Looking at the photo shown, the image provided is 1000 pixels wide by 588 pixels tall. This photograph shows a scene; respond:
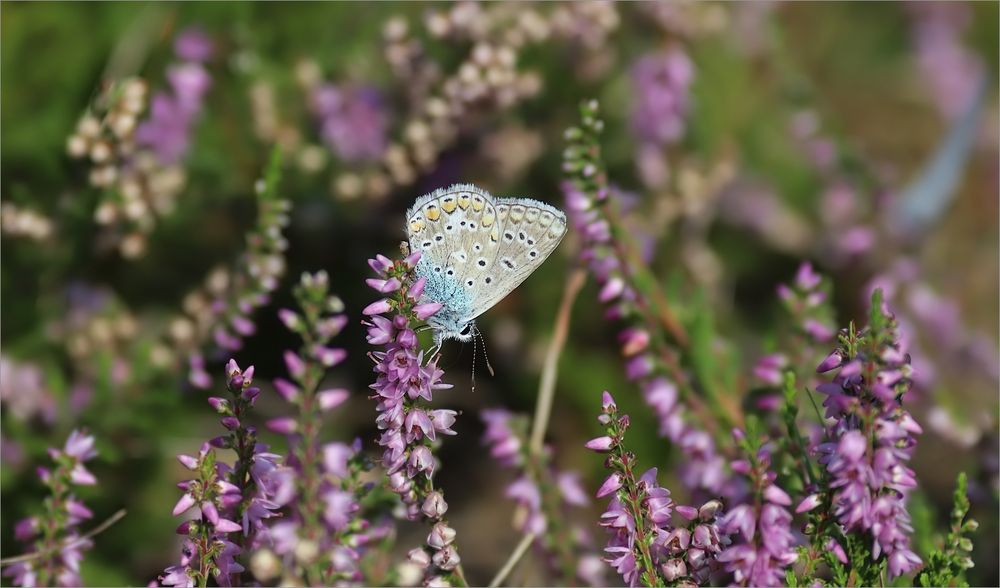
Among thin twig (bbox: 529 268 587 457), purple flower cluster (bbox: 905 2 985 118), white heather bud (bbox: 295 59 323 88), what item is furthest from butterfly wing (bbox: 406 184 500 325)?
purple flower cluster (bbox: 905 2 985 118)

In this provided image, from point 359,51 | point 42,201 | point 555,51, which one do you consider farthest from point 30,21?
point 555,51

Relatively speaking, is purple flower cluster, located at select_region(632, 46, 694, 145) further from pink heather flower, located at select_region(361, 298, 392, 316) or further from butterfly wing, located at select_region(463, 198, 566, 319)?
pink heather flower, located at select_region(361, 298, 392, 316)

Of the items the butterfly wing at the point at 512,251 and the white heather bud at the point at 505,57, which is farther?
the white heather bud at the point at 505,57

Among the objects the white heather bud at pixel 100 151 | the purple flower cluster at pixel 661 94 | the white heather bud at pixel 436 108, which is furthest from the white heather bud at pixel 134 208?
the purple flower cluster at pixel 661 94

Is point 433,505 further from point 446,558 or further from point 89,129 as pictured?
point 89,129

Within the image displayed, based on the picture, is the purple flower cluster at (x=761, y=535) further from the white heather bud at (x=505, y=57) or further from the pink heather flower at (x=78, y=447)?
the white heather bud at (x=505, y=57)

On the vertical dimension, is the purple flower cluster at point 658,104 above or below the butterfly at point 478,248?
above

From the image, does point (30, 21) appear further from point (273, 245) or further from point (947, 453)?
point (947, 453)
